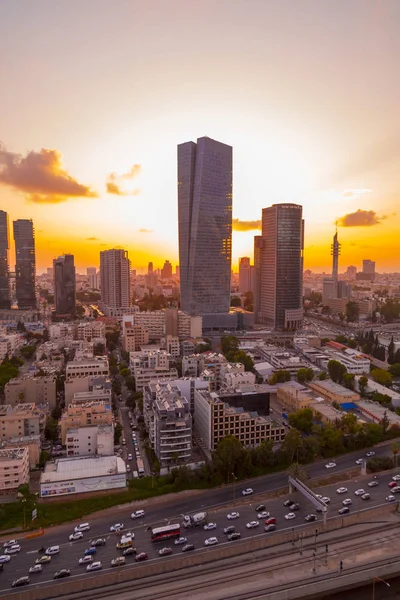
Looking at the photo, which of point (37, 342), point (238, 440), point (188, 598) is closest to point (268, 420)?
point (238, 440)

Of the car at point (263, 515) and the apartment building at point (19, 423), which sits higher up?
the apartment building at point (19, 423)

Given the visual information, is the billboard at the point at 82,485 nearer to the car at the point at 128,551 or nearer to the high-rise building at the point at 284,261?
the car at the point at 128,551

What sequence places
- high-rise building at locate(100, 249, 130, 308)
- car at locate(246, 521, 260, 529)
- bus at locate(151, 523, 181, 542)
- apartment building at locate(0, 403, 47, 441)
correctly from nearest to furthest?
1. bus at locate(151, 523, 181, 542)
2. car at locate(246, 521, 260, 529)
3. apartment building at locate(0, 403, 47, 441)
4. high-rise building at locate(100, 249, 130, 308)

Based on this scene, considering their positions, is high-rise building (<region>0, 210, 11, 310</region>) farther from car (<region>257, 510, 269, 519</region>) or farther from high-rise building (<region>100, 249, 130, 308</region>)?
car (<region>257, 510, 269, 519</region>)

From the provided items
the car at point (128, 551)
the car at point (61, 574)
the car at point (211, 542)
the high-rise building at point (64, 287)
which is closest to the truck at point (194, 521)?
the car at point (211, 542)

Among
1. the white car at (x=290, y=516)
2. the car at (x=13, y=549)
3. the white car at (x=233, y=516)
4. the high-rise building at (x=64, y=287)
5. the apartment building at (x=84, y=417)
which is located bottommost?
the car at (x=13, y=549)

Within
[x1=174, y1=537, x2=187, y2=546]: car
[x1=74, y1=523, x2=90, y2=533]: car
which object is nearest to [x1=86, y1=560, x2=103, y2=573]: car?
[x1=74, y1=523, x2=90, y2=533]: car
